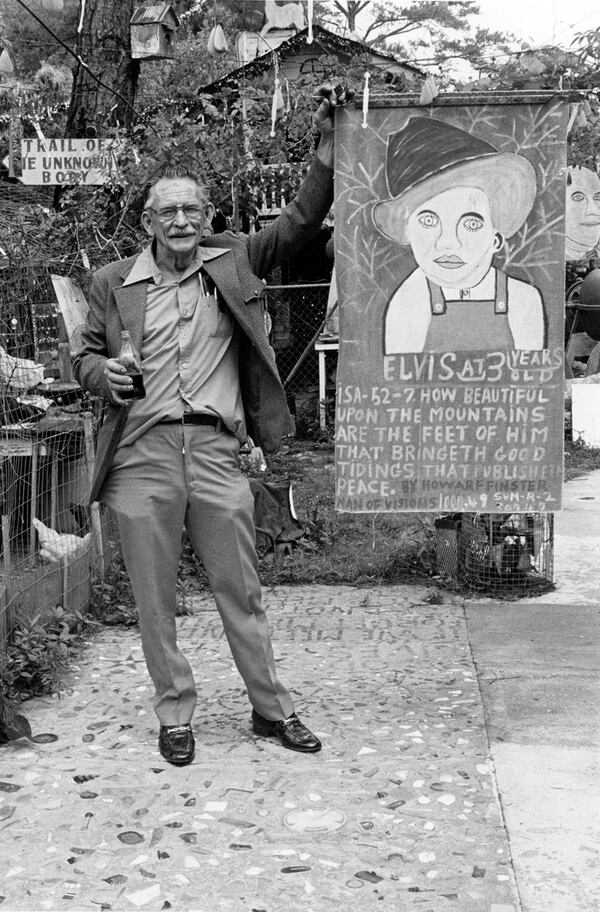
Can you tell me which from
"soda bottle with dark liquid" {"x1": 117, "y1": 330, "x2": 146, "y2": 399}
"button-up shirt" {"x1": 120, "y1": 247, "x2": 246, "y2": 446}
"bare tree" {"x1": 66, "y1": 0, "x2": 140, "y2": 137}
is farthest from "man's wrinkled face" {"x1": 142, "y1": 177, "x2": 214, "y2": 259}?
"bare tree" {"x1": 66, "y1": 0, "x2": 140, "y2": 137}

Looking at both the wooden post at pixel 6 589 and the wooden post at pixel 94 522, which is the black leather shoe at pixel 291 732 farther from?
the wooden post at pixel 94 522

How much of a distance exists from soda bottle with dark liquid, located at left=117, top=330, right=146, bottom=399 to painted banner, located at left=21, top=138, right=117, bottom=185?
4.07 m

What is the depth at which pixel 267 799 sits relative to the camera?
3652mm

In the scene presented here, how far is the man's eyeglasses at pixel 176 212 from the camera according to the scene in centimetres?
396

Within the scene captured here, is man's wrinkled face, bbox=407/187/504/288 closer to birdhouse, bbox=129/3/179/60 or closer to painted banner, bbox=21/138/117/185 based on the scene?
painted banner, bbox=21/138/117/185

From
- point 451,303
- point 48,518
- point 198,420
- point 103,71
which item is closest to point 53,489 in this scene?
point 48,518

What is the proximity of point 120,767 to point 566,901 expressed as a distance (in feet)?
5.60

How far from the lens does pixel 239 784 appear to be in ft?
12.4

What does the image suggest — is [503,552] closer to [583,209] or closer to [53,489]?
[53,489]

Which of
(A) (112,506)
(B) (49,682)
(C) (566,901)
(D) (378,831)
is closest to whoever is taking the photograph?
(C) (566,901)

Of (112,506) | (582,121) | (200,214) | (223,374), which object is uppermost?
(582,121)

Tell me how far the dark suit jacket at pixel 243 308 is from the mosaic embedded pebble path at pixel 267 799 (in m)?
1.07

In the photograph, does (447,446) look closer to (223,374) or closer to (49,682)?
(223,374)

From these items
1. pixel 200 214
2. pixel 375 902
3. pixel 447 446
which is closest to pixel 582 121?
pixel 447 446
